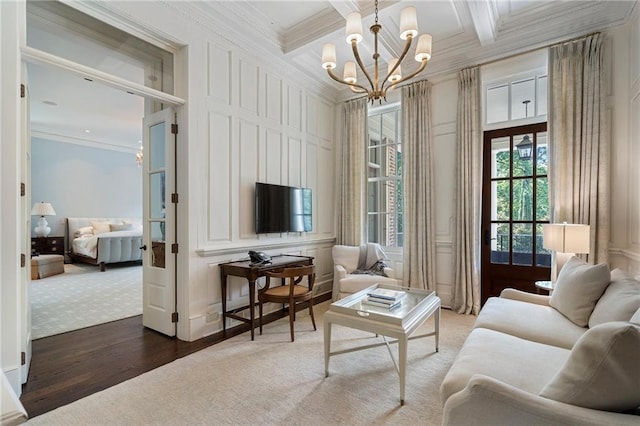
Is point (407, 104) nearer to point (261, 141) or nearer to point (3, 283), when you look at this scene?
point (261, 141)

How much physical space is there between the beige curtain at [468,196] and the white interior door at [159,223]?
3425mm

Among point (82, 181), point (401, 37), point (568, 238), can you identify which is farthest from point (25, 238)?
point (82, 181)

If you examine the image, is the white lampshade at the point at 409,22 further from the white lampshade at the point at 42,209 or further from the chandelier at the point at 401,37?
the white lampshade at the point at 42,209

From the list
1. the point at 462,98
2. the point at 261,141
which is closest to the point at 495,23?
the point at 462,98

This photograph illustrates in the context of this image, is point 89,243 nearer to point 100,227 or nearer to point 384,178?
point 100,227

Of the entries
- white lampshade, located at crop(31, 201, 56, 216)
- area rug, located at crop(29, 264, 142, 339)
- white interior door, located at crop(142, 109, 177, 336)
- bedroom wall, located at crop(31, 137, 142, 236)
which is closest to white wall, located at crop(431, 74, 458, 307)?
white interior door, located at crop(142, 109, 177, 336)

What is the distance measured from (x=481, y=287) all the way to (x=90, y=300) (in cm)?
547

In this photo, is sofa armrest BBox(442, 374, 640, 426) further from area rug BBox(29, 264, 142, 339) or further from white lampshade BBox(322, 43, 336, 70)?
area rug BBox(29, 264, 142, 339)

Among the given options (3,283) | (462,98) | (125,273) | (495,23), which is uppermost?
(495,23)

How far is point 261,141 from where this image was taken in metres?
3.91

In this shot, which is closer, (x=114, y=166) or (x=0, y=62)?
(x=0, y=62)

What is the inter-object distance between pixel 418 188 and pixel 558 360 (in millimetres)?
2924

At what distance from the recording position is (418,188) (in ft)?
14.3

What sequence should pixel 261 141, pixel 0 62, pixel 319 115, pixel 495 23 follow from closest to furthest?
pixel 0 62
pixel 495 23
pixel 261 141
pixel 319 115
